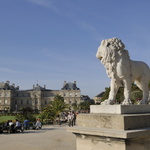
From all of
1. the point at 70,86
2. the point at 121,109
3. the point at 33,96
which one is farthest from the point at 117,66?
the point at 33,96

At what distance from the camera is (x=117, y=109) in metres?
4.14

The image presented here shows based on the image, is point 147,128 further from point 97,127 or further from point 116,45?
point 116,45

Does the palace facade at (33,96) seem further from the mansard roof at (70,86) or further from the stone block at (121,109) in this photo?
the stone block at (121,109)

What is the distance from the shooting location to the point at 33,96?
94.2 meters

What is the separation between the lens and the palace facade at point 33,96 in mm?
90438

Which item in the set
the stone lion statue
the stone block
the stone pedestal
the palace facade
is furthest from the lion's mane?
the palace facade

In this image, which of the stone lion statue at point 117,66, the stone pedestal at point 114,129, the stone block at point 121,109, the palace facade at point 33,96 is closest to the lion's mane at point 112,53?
the stone lion statue at point 117,66

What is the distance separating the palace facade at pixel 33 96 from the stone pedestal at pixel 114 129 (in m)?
86.5

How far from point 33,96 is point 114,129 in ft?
305

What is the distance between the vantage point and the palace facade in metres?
90.4

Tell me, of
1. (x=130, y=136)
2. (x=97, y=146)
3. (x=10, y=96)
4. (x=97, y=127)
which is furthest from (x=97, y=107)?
(x=10, y=96)

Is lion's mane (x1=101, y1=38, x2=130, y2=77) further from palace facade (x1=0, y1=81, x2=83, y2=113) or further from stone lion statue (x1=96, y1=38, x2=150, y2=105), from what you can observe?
palace facade (x1=0, y1=81, x2=83, y2=113)

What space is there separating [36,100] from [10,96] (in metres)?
11.6

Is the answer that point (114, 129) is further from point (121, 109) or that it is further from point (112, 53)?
point (112, 53)
